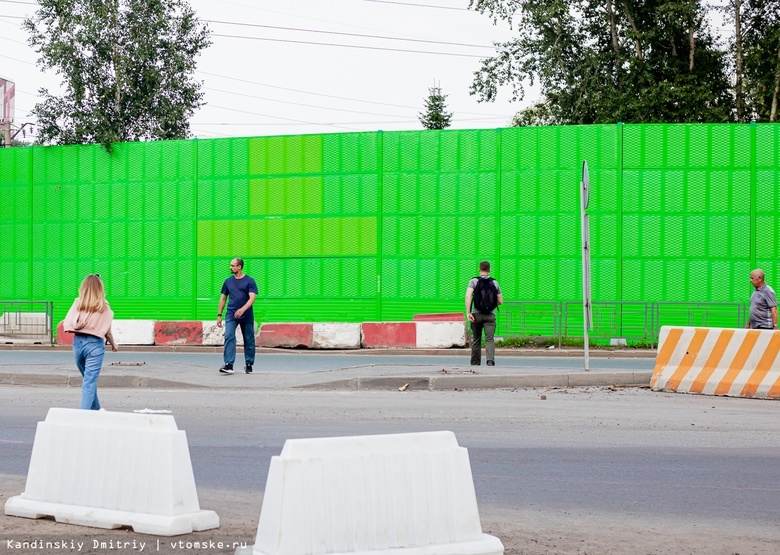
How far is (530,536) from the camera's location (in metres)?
6.27

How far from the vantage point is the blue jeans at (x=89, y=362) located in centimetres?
1038

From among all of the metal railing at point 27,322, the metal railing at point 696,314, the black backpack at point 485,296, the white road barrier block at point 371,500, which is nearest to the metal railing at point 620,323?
the metal railing at point 696,314

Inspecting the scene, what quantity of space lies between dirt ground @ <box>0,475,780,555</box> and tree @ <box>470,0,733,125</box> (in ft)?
105

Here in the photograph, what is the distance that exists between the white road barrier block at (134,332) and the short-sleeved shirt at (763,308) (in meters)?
14.8

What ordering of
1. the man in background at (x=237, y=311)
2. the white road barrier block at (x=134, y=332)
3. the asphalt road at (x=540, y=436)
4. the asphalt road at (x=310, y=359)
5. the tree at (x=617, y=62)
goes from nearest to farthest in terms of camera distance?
1. the asphalt road at (x=540, y=436)
2. the man in background at (x=237, y=311)
3. the asphalt road at (x=310, y=359)
4. the white road barrier block at (x=134, y=332)
5. the tree at (x=617, y=62)

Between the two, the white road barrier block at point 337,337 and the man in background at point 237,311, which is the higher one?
the man in background at point 237,311

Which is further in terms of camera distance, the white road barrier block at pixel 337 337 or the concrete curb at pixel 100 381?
the white road barrier block at pixel 337 337

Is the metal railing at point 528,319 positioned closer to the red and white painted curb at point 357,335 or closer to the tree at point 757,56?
the red and white painted curb at point 357,335

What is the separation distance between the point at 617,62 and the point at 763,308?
24595mm

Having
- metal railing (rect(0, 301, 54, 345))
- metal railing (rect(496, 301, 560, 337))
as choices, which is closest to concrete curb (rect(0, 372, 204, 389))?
metal railing (rect(0, 301, 54, 345))

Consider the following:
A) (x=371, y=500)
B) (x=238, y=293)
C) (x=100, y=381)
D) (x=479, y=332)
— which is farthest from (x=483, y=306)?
(x=371, y=500)

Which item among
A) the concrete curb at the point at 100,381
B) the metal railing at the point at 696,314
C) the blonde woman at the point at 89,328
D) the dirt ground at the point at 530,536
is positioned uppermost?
the blonde woman at the point at 89,328

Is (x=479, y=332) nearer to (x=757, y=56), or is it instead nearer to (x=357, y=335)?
(x=357, y=335)

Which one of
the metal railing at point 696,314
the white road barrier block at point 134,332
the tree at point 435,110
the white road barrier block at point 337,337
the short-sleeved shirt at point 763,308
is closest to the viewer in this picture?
the short-sleeved shirt at point 763,308
